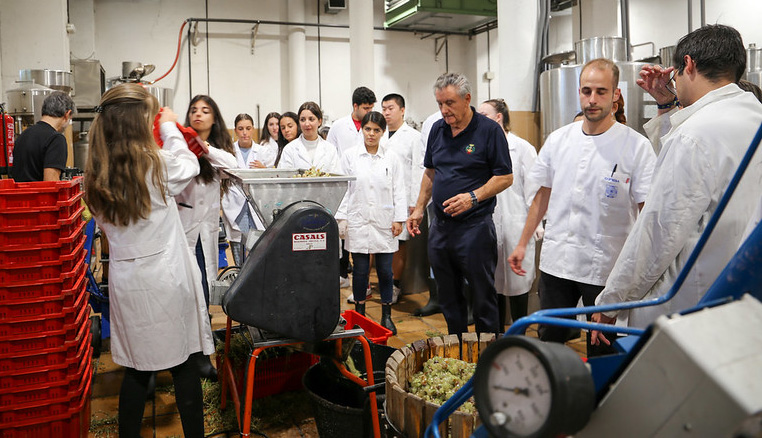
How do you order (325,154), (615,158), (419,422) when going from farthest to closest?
(325,154)
(615,158)
(419,422)

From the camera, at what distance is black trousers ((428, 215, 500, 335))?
2949 mm

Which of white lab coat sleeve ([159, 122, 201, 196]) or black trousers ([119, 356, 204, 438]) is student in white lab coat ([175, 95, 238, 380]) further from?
black trousers ([119, 356, 204, 438])

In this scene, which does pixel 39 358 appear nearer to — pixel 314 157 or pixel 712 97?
pixel 712 97

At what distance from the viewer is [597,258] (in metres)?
2.45

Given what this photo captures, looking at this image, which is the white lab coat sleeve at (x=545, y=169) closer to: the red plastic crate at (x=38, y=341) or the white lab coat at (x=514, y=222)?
the white lab coat at (x=514, y=222)

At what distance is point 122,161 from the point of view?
2.05m

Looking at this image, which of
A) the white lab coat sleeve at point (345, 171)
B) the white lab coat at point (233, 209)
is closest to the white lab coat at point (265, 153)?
the white lab coat at point (233, 209)

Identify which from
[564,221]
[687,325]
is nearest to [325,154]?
[564,221]

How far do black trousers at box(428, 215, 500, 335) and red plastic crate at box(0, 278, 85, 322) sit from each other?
5.81ft

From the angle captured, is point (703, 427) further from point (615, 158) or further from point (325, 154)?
point (325, 154)

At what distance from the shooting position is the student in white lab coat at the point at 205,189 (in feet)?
9.93

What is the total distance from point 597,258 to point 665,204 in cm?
90

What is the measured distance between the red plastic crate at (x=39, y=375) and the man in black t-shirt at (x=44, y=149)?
2273 mm

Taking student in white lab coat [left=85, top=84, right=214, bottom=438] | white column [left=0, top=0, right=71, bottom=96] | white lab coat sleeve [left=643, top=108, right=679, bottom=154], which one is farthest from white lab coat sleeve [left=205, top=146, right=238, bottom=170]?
white column [left=0, top=0, right=71, bottom=96]
